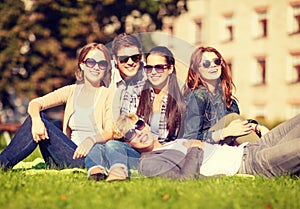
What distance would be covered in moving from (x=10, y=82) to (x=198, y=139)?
26.4m

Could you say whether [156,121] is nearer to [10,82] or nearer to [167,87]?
[167,87]

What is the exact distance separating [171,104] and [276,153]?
4.07 ft

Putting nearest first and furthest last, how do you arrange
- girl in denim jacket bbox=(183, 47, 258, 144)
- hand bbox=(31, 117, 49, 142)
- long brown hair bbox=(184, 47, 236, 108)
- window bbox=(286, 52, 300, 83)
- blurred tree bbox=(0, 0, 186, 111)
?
hand bbox=(31, 117, 49, 142) → girl in denim jacket bbox=(183, 47, 258, 144) → long brown hair bbox=(184, 47, 236, 108) → blurred tree bbox=(0, 0, 186, 111) → window bbox=(286, 52, 300, 83)

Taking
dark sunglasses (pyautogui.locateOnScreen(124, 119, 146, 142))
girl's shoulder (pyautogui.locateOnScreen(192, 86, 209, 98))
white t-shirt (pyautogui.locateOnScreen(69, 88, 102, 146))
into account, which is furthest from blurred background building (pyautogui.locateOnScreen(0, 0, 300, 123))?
dark sunglasses (pyautogui.locateOnScreen(124, 119, 146, 142))

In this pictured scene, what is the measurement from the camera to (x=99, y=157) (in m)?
7.27

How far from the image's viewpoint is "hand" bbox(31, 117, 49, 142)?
7.82m

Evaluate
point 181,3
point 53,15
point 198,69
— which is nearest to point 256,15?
point 181,3

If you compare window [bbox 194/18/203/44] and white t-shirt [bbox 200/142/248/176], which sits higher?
window [bbox 194/18/203/44]

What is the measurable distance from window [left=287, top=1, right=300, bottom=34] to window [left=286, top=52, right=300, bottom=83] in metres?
1.36

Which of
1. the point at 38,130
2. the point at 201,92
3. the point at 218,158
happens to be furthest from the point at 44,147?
the point at 218,158

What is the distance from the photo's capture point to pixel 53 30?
33.9 metres

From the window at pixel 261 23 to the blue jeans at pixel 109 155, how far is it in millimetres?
36728

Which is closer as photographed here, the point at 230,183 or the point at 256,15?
the point at 230,183

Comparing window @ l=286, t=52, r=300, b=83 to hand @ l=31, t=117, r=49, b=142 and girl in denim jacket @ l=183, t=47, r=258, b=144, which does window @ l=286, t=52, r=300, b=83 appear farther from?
hand @ l=31, t=117, r=49, b=142
